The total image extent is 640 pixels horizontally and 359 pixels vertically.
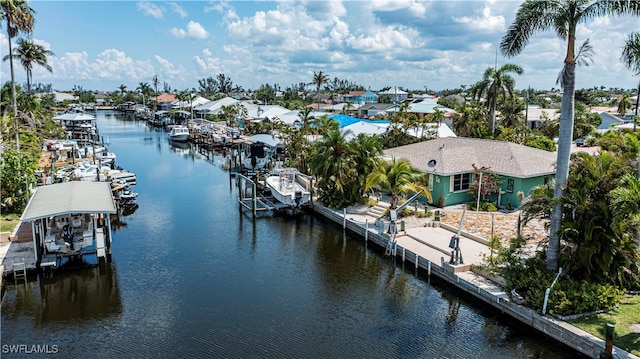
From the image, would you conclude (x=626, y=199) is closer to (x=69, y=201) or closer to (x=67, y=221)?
(x=69, y=201)

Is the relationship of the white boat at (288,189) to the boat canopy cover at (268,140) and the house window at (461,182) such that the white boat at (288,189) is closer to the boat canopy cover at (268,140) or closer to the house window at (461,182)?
the boat canopy cover at (268,140)

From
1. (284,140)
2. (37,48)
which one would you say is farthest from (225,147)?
(37,48)

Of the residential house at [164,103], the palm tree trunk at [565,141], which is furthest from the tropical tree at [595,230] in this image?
the residential house at [164,103]

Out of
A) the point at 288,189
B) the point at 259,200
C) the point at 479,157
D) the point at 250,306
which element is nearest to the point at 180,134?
the point at 259,200

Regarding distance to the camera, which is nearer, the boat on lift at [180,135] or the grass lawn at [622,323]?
the grass lawn at [622,323]

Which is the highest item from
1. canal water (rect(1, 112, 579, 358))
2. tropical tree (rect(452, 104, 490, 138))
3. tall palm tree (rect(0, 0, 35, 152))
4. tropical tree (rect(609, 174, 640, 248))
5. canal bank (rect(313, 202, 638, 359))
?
tall palm tree (rect(0, 0, 35, 152))

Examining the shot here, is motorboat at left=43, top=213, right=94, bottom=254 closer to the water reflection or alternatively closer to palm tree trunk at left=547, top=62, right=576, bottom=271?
the water reflection

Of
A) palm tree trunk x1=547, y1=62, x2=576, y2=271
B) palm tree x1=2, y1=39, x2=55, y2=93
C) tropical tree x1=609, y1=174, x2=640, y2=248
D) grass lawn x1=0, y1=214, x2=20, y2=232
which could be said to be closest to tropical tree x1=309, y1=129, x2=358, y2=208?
palm tree trunk x1=547, y1=62, x2=576, y2=271
